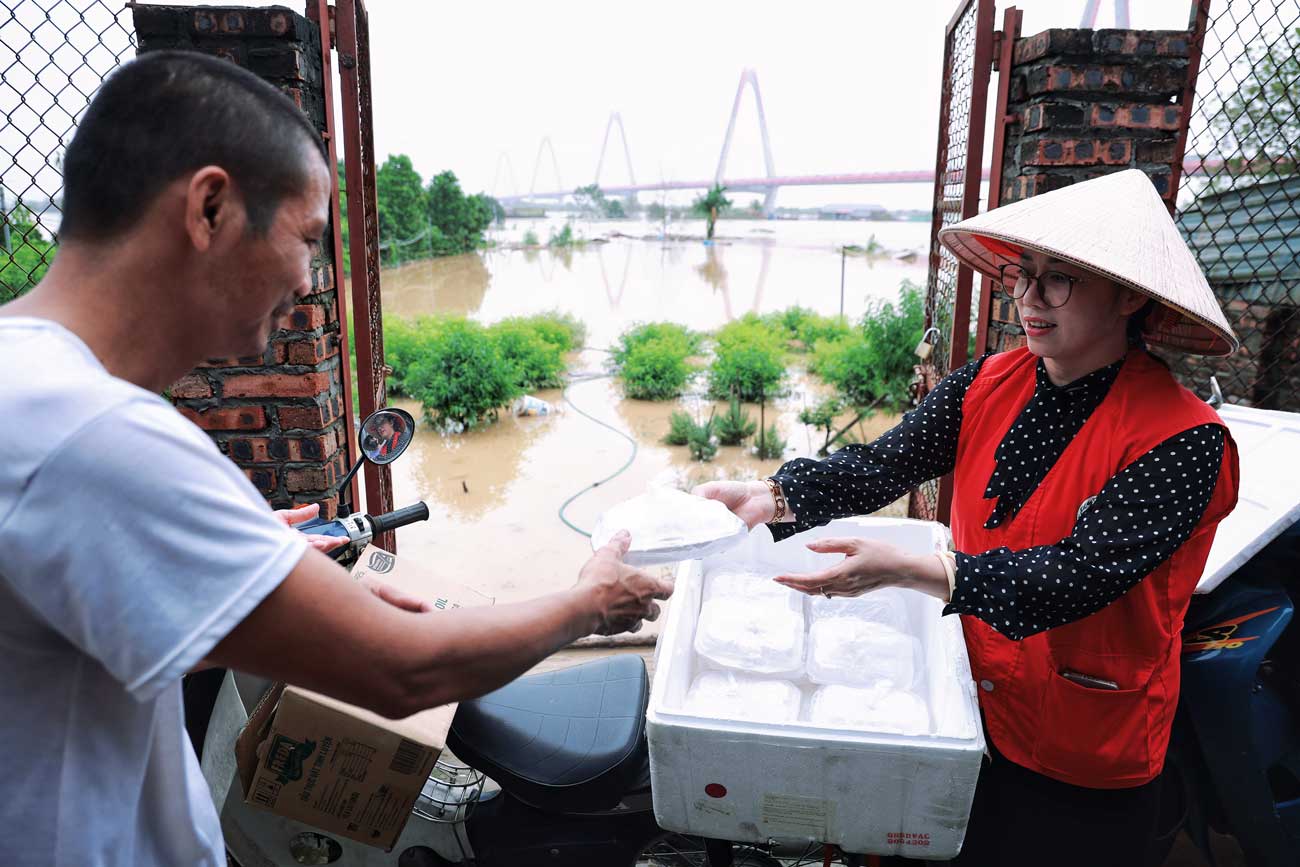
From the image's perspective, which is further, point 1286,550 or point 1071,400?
point 1286,550

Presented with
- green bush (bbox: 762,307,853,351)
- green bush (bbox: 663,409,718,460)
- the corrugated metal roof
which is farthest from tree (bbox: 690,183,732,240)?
the corrugated metal roof

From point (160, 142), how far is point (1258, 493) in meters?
2.19

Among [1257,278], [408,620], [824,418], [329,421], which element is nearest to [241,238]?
[408,620]

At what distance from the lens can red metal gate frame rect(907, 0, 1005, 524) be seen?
267 cm

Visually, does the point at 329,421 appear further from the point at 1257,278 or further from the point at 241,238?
the point at 1257,278

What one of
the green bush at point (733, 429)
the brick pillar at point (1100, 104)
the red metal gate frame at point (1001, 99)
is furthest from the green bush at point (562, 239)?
the brick pillar at point (1100, 104)

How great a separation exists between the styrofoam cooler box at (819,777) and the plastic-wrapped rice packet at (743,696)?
0.07 m

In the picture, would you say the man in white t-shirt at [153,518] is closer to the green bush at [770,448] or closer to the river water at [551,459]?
the river water at [551,459]

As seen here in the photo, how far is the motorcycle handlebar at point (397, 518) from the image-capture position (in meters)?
1.80

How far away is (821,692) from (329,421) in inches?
66.2

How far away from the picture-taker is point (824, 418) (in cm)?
864

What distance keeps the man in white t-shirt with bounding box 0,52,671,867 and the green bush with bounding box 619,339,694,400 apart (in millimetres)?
9272

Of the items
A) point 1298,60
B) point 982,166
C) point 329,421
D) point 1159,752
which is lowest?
point 1159,752

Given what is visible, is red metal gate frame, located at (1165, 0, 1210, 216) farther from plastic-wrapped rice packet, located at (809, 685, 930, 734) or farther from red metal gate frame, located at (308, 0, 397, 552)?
red metal gate frame, located at (308, 0, 397, 552)
